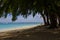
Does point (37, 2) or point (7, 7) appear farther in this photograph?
point (7, 7)

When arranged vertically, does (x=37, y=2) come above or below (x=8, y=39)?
above

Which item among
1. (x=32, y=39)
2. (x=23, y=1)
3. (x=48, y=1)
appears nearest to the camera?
(x=48, y=1)

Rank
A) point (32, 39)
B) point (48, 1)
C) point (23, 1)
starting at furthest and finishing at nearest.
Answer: point (32, 39) < point (23, 1) < point (48, 1)

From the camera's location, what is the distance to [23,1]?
24.8 ft

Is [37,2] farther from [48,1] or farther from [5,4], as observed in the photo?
[5,4]

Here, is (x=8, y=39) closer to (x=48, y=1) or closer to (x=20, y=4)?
(x=20, y=4)

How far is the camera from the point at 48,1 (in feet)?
23.3

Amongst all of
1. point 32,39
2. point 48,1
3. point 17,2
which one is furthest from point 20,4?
point 32,39

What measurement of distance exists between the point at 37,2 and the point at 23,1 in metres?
0.60

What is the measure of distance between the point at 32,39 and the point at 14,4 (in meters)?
1.94

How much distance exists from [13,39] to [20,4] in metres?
1.95

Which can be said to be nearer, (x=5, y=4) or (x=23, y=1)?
(x=23, y=1)

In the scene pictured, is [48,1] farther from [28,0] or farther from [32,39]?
[32,39]

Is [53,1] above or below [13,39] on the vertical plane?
above
